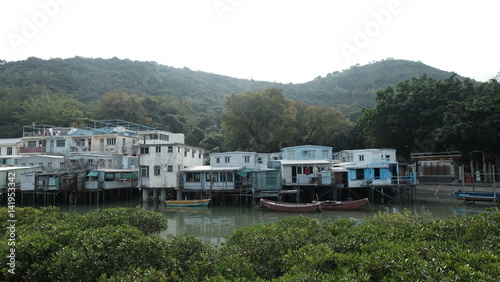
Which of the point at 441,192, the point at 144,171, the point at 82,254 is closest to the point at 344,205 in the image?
Answer: the point at 441,192

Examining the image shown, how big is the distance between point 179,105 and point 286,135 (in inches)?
1392

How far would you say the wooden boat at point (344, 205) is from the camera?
84.3 ft

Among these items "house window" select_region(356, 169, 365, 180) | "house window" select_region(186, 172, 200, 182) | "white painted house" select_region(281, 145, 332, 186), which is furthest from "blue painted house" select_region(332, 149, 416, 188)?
"house window" select_region(186, 172, 200, 182)

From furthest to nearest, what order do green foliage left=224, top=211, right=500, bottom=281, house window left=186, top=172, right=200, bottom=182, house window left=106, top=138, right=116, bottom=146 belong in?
house window left=106, top=138, right=116, bottom=146 → house window left=186, top=172, right=200, bottom=182 → green foliage left=224, top=211, right=500, bottom=281

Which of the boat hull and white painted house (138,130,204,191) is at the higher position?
white painted house (138,130,204,191)

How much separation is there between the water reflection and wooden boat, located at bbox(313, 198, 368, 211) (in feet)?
1.60

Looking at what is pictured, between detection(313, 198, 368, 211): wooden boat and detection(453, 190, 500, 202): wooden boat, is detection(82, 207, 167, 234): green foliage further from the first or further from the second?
detection(453, 190, 500, 202): wooden boat

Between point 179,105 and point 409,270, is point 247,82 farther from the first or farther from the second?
point 409,270

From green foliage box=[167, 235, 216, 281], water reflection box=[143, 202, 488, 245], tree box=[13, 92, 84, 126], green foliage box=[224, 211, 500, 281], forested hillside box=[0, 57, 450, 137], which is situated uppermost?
forested hillside box=[0, 57, 450, 137]

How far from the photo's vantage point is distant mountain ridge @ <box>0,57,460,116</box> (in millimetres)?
76694

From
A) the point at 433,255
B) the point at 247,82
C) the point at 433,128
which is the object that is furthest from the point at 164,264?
the point at 247,82

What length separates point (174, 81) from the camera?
103 meters

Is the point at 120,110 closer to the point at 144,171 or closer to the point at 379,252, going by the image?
the point at 144,171

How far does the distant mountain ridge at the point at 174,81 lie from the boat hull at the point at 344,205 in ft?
128
